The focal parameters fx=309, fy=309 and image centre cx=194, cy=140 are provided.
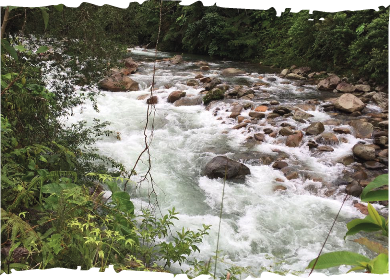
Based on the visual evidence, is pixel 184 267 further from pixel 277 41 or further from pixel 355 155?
pixel 277 41

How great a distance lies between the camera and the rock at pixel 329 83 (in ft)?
31.4

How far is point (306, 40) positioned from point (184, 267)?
10258mm

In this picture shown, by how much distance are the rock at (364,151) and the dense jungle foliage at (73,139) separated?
1250 millimetres

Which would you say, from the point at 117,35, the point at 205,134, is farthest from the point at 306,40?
the point at 117,35

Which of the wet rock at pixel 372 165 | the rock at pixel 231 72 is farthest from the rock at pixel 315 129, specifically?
the rock at pixel 231 72

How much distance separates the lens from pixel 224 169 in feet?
18.0

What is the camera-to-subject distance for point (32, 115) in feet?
10.1

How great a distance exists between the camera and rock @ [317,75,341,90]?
377 inches

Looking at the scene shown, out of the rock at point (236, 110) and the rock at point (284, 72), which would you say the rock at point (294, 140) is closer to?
the rock at point (236, 110)

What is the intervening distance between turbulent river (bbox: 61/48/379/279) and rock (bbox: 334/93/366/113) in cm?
43

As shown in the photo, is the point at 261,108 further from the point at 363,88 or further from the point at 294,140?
the point at 363,88

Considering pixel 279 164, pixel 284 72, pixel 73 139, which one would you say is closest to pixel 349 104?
pixel 279 164

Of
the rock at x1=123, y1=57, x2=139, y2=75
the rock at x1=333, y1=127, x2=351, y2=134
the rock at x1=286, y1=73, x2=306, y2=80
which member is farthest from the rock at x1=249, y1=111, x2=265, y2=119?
the rock at x1=123, y1=57, x2=139, y2=75

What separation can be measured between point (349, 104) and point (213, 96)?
12.2ft
